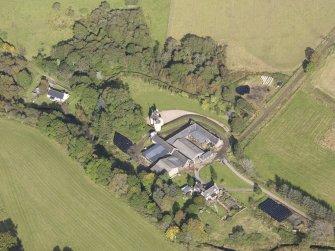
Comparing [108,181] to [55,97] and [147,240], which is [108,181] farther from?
[55,97]

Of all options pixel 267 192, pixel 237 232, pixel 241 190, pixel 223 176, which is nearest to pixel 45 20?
pixel 223 176

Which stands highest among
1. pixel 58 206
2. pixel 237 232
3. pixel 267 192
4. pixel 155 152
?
pixel 155 152

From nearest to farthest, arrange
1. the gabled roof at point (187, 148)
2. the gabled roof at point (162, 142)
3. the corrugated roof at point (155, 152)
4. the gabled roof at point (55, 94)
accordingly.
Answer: the corrugated roof at point (155, 152) < the gabled roof at point (187, 148) < the gabled roof at point (162, 142) < the gabled roof at point (55, 94)

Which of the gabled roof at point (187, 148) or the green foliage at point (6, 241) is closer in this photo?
the green foliage at point (6, 241)

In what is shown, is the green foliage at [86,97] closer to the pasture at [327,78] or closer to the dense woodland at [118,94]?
the dense woodland at [118,94]

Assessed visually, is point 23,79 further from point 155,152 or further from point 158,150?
point 158,150

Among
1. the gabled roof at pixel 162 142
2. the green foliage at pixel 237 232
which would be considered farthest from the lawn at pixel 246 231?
the gabled roof at pixel 162 142
